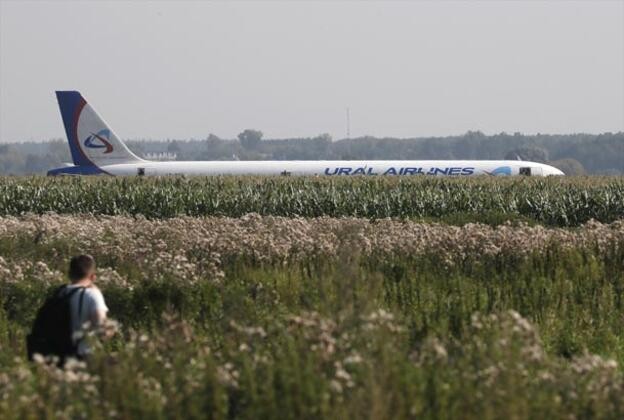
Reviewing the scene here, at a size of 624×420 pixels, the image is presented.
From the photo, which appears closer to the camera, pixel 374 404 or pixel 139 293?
pixel 374 404

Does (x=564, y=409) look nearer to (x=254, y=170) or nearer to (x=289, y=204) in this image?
(x=289, y=204)

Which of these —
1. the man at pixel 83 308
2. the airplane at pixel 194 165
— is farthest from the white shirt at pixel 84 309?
the airplane at pixel 194 165

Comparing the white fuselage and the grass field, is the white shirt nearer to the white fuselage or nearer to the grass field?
the grass field

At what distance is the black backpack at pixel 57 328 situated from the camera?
11.2m

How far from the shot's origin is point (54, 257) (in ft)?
71.4

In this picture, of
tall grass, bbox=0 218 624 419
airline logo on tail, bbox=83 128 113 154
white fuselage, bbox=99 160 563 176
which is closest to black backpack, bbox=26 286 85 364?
tall grass, bbox=0 218 624 419

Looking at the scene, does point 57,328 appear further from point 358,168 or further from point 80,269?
point 358,168

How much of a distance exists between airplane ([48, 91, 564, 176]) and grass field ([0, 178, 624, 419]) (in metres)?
28.4

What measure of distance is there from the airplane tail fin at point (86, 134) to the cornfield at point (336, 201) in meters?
32.4

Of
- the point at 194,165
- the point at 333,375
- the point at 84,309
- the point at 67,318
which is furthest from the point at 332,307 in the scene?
the point at 194,165

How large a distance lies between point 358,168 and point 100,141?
54.9ft

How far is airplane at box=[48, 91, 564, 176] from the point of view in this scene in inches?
2721

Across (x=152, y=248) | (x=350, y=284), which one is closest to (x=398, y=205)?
(x=152, y=248)

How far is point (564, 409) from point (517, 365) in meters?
Result: 0.54
